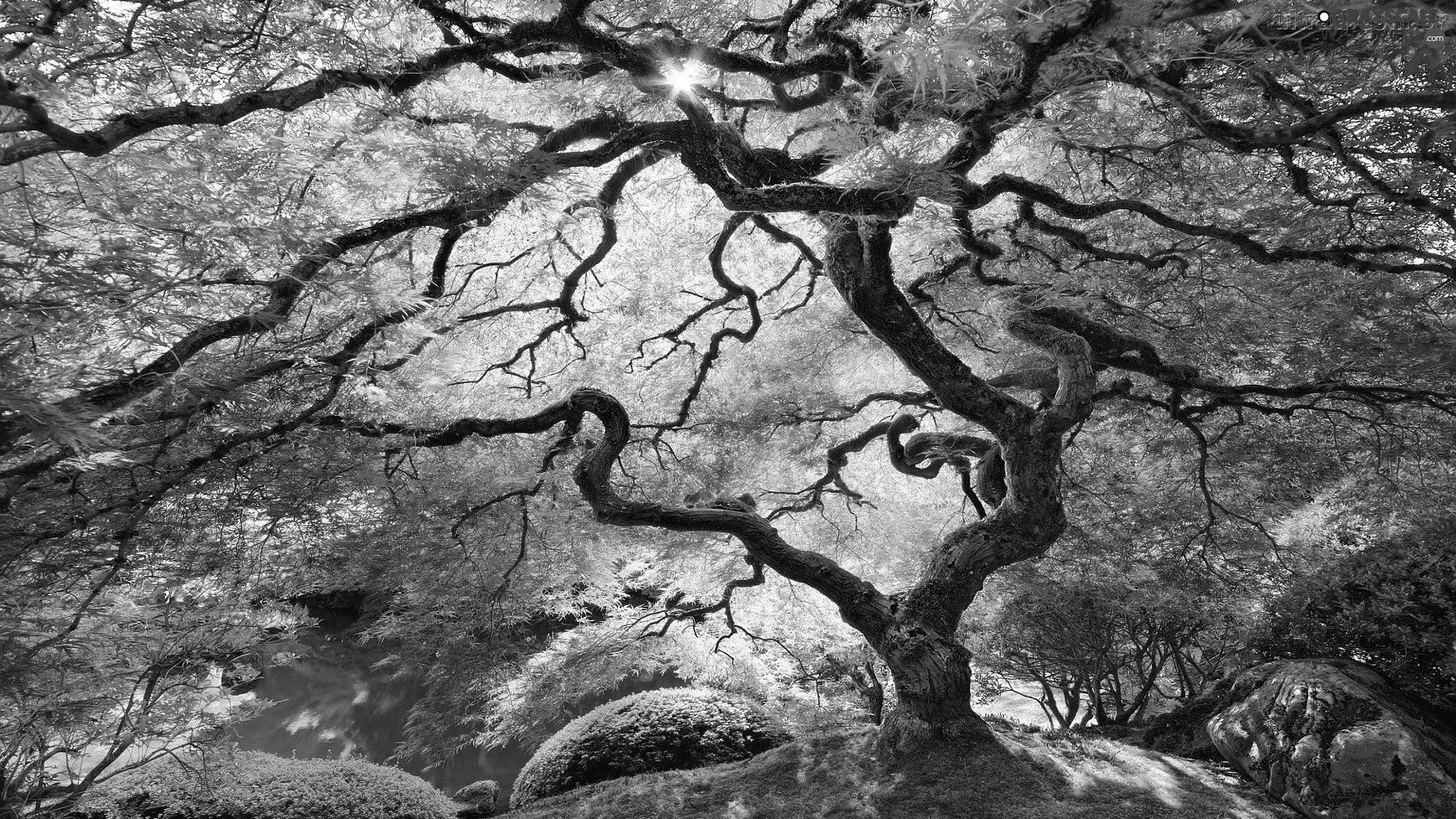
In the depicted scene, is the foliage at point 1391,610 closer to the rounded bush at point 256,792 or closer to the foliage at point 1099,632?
the foliage at point 1099,632

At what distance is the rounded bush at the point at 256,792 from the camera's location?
3986 mm

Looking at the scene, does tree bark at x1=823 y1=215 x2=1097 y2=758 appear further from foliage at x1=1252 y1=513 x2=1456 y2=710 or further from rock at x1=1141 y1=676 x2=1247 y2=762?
foliage at x1=1252 y1=513 x2=1456 y2=710

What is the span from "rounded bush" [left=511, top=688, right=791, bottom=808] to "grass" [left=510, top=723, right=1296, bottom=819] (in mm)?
402

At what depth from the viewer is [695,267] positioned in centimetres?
577

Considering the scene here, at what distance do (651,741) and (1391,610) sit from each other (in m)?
4.12

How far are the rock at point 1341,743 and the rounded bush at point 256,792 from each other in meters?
4.33

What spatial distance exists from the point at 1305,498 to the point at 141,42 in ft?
19.5

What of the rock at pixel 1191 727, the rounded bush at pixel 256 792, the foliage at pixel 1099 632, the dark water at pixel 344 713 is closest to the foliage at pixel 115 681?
the rounded bush at pixel 256 792

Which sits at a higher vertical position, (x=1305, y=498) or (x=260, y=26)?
(x=260, y=26)

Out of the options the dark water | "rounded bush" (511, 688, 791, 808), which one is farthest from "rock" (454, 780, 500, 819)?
the dark water

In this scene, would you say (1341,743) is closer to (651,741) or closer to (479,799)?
(651,741)

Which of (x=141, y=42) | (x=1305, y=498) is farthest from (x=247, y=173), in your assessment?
(x=1305, y=498)

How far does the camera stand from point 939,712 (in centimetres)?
359

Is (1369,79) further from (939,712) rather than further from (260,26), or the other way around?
(260,26)
